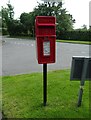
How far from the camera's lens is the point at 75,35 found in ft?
135

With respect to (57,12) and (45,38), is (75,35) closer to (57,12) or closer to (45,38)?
Result: (57,12)

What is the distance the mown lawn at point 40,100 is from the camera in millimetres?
4410

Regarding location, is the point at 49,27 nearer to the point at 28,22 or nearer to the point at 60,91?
the point at 60,91

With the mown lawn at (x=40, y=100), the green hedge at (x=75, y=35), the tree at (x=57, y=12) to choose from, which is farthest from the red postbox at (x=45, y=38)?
the tree at (x=57, y=12)

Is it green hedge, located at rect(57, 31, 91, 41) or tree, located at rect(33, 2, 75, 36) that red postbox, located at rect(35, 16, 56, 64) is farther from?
tree, located at rect(33, 2, 75, 36)

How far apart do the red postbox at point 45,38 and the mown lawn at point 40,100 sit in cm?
90

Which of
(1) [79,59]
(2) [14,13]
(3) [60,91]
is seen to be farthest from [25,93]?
(2) [14,13]

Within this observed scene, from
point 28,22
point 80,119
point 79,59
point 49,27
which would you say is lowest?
point 80,119

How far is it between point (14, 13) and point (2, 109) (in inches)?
2394

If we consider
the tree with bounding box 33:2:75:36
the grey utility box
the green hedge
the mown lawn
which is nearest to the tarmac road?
the mown lawn

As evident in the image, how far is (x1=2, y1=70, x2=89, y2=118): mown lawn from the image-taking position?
4.41 metres

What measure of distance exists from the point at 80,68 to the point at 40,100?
3.84 feet

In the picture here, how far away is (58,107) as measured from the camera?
15.4 ft

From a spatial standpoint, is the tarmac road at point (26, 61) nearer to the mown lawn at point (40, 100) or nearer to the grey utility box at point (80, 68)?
the mown lawn at point (40, 100)
